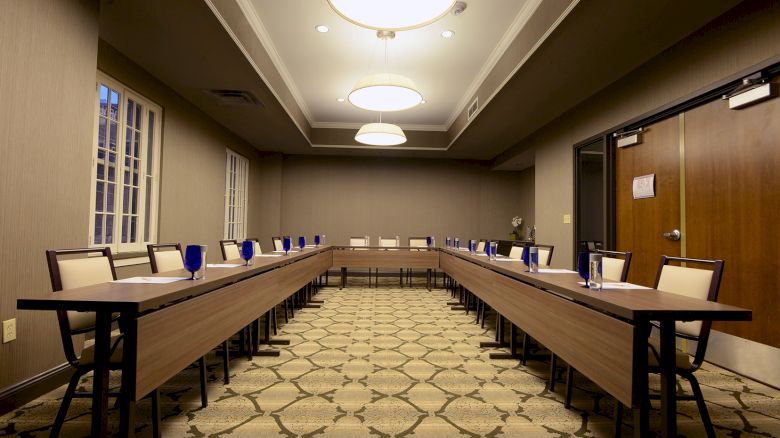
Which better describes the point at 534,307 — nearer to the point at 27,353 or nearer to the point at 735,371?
the point at 735,371

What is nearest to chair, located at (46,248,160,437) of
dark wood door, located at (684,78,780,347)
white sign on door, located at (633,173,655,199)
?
dark wood door, located at (684,78,780,347)

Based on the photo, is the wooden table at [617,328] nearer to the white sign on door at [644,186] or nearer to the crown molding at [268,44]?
the white sign on door at [644,186]

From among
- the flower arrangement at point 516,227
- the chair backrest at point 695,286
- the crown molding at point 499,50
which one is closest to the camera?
the chair backrest at point 695,286

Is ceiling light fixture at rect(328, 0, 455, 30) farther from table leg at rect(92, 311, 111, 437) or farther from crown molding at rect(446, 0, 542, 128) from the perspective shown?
table leg at rect(92, 311, 111, 437)

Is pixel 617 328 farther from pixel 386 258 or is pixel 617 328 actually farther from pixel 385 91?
pixel 386 258

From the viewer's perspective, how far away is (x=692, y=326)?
2.06m

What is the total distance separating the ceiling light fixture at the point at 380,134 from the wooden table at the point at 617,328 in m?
3.78

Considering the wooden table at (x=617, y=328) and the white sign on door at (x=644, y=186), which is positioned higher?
the white sign on door at (x=644, y=186)

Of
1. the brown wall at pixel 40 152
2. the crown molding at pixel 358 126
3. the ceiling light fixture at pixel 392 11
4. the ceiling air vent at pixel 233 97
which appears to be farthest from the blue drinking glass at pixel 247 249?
the crown molding at pixel 358 126

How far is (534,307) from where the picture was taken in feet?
8.42

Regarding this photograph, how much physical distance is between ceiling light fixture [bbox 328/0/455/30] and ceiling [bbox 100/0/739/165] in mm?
1129

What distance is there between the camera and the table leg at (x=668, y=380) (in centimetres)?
163

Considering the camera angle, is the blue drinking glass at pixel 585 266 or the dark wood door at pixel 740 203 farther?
the dark wood door at pixel 740 203

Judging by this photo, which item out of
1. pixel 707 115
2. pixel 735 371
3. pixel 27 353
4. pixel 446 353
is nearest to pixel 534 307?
pixel 446 353
